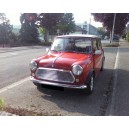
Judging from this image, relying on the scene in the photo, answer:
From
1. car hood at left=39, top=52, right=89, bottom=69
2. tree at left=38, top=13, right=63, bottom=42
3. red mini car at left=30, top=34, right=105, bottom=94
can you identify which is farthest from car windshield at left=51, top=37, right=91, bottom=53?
tree at left=38, top=13, right=63, bottom=42

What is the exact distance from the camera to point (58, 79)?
559 centimetres

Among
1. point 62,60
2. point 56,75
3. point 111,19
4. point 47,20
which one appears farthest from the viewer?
point 47,20

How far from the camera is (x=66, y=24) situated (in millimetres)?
49156

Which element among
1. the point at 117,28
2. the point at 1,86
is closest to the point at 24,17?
the point at 117,28

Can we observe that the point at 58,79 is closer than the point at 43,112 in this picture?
No

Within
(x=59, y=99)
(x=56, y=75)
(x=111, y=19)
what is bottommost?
(x=59, y=99)

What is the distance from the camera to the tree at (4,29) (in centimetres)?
2955

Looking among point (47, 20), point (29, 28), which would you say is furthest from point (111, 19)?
point (29, 28)

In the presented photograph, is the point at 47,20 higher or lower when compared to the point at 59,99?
higher

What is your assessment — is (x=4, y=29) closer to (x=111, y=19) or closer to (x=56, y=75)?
(x=111, y=19)

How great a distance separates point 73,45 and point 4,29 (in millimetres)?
24790
